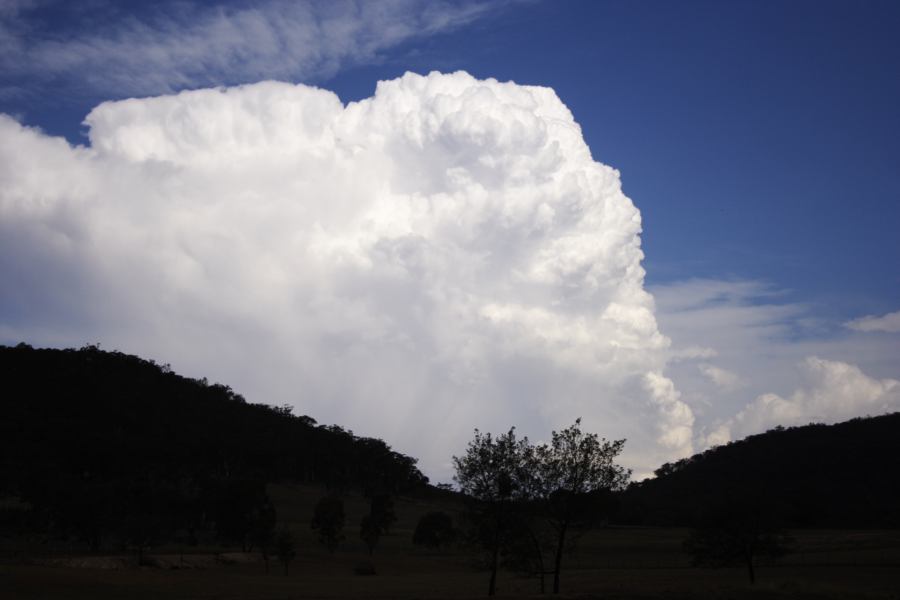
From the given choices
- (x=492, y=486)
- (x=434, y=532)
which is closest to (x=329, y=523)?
(x=434, y=532)

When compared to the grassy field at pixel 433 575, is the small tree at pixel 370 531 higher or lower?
higher

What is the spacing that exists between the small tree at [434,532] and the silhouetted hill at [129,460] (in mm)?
22675

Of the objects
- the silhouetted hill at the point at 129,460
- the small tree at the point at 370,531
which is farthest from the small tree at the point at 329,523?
the silhouetted hill at the point at 129,460

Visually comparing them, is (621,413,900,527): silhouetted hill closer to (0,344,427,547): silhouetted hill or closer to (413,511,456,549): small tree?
(413,511,456,549): small tree

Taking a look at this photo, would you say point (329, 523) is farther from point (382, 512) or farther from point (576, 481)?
point (576, 481)

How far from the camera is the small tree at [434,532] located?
106250mm

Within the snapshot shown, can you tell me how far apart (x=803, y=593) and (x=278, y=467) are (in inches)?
5866

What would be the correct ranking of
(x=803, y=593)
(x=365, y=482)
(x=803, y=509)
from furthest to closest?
(x=365, y=482)
(x=803, y=509)
(x=803, y=593)

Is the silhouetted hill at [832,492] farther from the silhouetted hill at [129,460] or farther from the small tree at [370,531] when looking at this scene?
the silhouetted hill at [129,460]

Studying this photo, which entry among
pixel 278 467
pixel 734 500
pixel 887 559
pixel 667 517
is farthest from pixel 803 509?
pixel 278 467

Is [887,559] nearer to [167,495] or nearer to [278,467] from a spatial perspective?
[167,495]

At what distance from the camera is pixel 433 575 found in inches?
3105

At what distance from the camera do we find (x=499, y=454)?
54188 millimetres

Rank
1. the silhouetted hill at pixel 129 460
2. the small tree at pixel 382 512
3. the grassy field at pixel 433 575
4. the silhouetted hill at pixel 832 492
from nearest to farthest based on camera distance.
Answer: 1. the grassy field at pixel 433 575
2. the silhouetted hill at pixel 129 460
3. the small tree at pixel 382 512
4. the silhouetted hill at pixel 832 492
